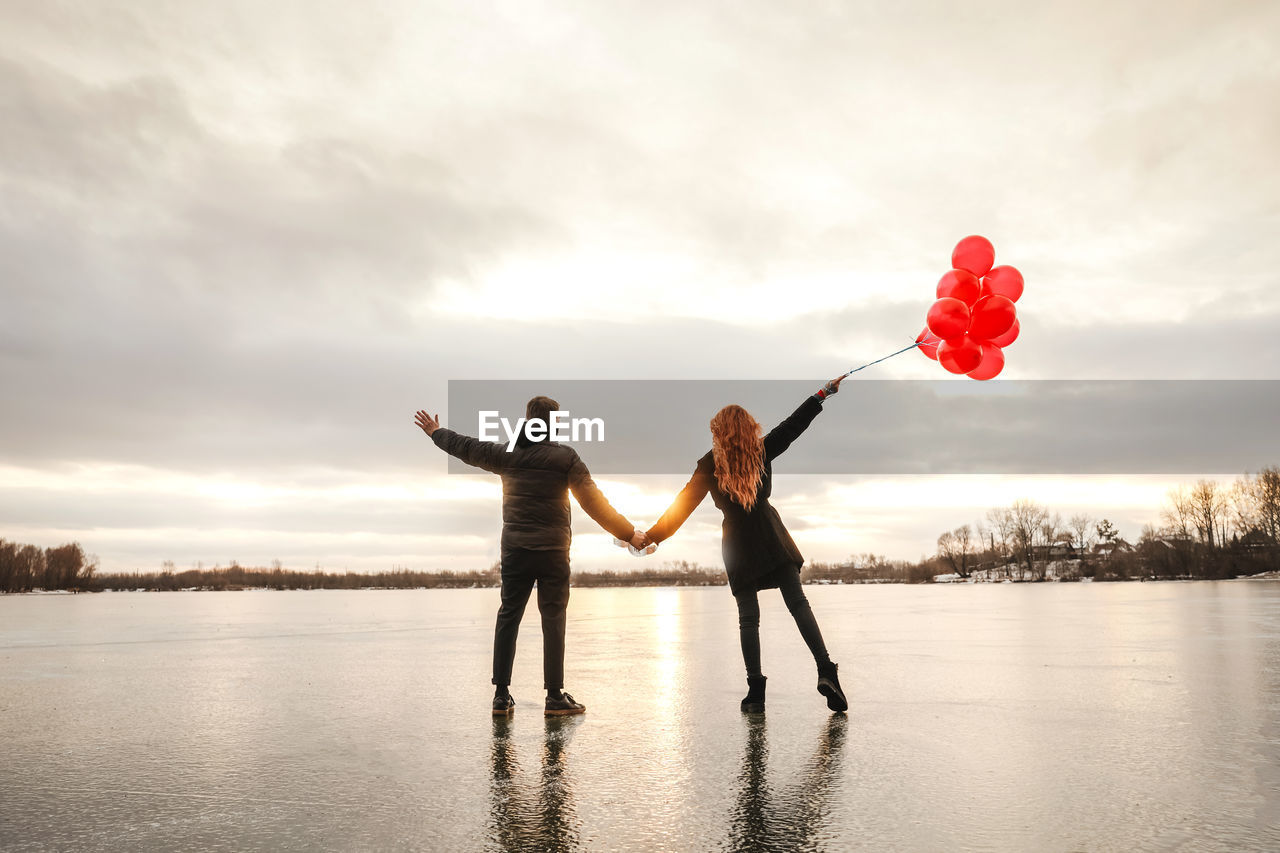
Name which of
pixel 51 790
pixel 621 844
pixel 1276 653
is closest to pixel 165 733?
pixel 51 790

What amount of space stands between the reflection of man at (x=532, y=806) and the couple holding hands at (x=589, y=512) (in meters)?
1.38

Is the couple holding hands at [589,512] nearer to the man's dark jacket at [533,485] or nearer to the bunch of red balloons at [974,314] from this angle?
the man's dark jacket at [533,485]

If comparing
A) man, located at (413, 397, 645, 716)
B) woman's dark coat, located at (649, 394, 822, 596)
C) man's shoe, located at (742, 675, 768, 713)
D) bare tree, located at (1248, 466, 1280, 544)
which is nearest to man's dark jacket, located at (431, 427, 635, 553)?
man, located at (413, 397, 645, 716)

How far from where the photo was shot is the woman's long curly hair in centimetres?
569

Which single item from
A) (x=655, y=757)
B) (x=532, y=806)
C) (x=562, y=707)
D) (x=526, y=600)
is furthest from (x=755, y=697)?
(x=532, y=806)

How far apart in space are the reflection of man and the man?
129 centimetres

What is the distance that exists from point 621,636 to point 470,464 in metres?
7.29

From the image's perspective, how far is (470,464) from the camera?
5.92 metres

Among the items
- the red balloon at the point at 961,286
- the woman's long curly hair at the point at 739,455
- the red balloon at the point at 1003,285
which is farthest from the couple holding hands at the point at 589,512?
the red balloon at the point at 1003,285

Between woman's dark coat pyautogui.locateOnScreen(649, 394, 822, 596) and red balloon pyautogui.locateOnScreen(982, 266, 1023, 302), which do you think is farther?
red balloon pyautogui.locateOnScreen(982, 266, 1023, 302)

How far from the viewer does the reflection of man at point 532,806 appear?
9.52 ft

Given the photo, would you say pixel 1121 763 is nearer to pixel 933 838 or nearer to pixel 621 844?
pixel 933 838

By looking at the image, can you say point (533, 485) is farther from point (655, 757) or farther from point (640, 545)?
point (655, 757)

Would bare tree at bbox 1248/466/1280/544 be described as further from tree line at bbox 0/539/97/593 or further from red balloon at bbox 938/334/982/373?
tree line at bbox 0/539/97/593
